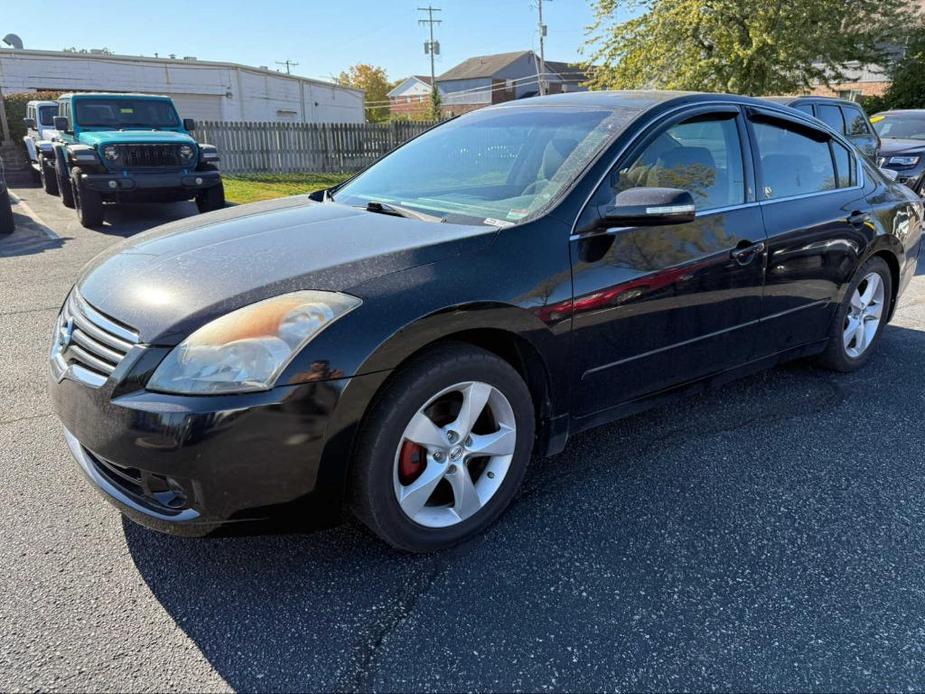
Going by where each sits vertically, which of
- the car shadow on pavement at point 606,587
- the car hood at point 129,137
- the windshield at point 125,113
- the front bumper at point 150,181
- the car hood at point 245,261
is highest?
the windshield at point 125,113

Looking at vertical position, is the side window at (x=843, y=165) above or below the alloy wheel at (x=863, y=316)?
above

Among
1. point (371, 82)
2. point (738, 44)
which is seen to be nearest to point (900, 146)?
point (738, 44)

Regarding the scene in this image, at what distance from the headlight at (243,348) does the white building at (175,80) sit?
2884 cm

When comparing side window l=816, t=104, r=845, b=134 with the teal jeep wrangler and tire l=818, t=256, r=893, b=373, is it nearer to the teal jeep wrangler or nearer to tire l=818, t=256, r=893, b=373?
tire l=818, t=256, r=893, b=373

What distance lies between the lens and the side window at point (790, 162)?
138 inches

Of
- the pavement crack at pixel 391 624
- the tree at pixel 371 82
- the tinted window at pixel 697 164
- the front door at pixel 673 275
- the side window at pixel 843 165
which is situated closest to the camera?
the pavement crack at pixel 391 624

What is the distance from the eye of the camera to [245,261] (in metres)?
2.45

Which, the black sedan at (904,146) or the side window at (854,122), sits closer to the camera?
the side window at (854,122)

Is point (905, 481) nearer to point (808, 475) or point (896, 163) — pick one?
point (808, 475)

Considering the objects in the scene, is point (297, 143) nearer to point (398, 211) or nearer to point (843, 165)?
point (843, 165)

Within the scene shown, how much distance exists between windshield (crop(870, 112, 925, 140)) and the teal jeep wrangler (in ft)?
40.6

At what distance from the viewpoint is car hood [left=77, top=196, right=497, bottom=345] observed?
2201 mm

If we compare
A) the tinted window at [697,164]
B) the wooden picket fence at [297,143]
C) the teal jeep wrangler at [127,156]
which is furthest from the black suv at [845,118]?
the wooden picket fence at [297,143]

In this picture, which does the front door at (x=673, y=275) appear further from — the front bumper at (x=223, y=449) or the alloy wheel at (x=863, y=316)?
the alloy wheel at (x=863, y=316)
